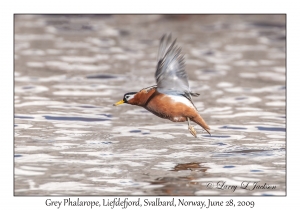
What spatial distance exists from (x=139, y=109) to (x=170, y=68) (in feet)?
17.0

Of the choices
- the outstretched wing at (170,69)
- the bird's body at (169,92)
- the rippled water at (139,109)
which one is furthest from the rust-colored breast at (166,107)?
the rippled water at (139,109)

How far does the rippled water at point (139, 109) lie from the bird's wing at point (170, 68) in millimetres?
1342

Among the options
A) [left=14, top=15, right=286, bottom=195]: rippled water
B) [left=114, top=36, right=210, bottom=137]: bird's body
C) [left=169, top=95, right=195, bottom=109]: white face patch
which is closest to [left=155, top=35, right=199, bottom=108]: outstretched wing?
[left=114, top=36, right=210, bottom=137]: bird's body

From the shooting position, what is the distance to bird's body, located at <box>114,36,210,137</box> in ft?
35.8

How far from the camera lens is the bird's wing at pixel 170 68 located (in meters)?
10.9

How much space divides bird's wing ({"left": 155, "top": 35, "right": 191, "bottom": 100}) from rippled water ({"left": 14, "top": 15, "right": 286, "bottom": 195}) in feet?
4.40

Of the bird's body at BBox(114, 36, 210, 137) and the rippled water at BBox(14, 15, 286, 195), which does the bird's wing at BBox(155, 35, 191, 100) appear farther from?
the rippled water at BBox(14, 15, 286, 195)

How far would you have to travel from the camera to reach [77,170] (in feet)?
36.4

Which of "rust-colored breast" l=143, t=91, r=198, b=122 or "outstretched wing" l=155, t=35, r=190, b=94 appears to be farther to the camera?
"rust-colored breast" l=143, t=91, r=198, b=122

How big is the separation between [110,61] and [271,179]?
10797 millimetres

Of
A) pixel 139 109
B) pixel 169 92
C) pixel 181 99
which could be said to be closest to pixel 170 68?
pixel 169 92

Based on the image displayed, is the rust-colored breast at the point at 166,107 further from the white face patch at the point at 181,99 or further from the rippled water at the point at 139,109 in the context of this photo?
the rippled water at the point at 139,109
